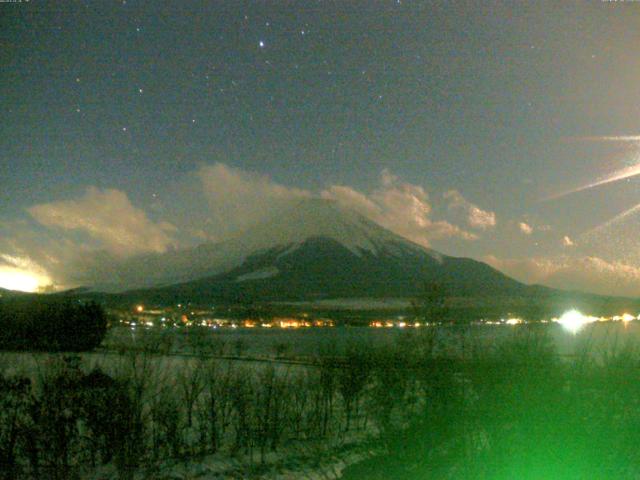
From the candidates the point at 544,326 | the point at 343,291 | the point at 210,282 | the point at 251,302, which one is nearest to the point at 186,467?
the point at 544,326

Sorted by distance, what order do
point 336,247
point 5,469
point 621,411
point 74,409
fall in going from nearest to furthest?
point 621,411
point 5,469
point 74,409
point 336,247

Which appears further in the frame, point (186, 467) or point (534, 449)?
point (186, 467)

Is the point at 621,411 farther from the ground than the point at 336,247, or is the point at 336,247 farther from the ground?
the point at 336,247

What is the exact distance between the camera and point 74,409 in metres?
9.97

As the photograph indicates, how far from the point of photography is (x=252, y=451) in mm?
11750

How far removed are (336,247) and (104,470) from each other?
528 feet

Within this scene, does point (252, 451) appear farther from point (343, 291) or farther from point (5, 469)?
point (343, 291)

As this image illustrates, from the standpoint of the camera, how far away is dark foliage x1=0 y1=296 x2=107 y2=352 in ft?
96.8

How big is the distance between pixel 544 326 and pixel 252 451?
4938 mm

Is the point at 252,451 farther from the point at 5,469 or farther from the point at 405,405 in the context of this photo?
the point at 5,469

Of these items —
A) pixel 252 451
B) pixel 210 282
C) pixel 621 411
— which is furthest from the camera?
pixel 210 282

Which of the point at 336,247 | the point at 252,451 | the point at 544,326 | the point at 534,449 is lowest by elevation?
the point at 252,451

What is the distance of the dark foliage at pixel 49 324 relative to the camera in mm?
29498

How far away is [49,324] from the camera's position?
3316 centimetres
